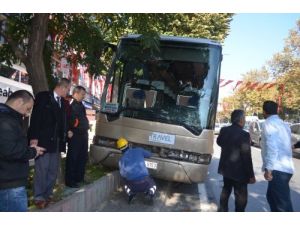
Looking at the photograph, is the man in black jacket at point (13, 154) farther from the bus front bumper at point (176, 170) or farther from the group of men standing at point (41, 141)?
the bus front bumper at point (176, 170)

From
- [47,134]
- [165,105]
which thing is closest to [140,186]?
[165,105]

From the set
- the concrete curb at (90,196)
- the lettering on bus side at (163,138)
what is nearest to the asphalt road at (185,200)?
the concrete curb at (90,196)

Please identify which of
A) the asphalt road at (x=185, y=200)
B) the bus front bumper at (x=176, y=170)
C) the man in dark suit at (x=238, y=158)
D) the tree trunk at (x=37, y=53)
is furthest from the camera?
the bus front bumper at (x=176, y=170)

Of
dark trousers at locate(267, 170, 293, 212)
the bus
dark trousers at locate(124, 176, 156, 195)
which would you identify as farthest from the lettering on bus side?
dark trousers at locate(267, 170, 293, 212)

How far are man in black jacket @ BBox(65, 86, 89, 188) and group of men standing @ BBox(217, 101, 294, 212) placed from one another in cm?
231

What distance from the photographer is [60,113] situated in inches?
222

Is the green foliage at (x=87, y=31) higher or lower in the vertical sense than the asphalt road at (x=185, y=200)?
higher

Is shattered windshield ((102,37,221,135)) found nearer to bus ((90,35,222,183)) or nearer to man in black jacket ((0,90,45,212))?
bus ((90,35,222,183))

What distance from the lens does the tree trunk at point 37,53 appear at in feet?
21.5

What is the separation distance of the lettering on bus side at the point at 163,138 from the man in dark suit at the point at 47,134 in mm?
2307

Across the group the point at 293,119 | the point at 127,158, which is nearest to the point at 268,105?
the point at 127,158

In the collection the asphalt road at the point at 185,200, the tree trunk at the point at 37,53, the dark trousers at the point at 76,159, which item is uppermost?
the tree trunk at the point at 37,53

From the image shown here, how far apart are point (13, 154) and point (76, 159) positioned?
132 inches

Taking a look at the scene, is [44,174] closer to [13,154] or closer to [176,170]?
[13,154]
